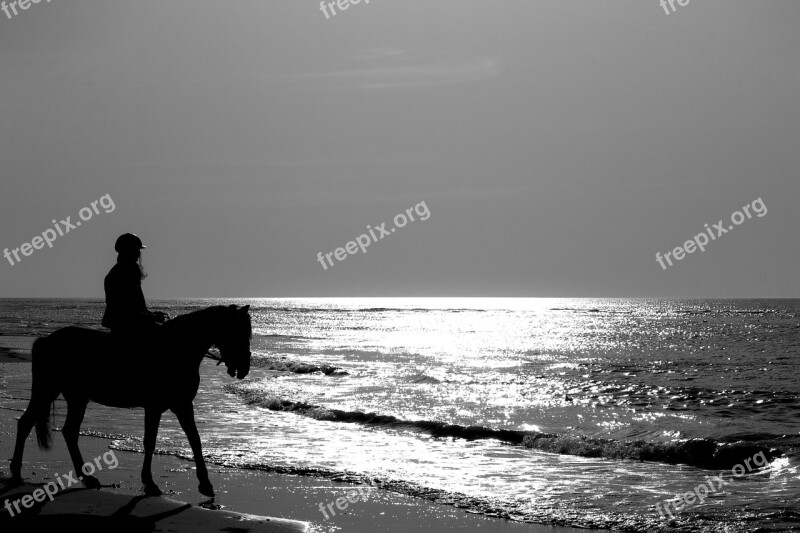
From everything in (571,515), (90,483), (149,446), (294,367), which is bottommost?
(294,367)

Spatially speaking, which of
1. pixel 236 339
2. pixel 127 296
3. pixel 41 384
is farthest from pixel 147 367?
pixel 41 384

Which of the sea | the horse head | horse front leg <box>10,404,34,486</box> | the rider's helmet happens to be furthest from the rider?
the sea

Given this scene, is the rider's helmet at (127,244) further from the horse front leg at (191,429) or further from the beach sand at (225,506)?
the beach sand at (225,506)

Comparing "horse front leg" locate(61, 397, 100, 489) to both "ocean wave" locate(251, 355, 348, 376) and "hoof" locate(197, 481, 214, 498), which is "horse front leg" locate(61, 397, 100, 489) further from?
"ocean wave" locate(251, 355, 348, 376)

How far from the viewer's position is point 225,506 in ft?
29.2

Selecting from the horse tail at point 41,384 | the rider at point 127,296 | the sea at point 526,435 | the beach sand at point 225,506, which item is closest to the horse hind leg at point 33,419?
the horse tail at point 41,384

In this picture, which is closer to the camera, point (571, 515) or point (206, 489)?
point (206, 489)

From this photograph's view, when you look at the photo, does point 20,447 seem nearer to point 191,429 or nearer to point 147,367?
point 147,367

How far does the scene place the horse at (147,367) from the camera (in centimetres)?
891

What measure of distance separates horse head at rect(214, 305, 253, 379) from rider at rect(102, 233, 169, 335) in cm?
75

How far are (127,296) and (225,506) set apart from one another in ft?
8.13

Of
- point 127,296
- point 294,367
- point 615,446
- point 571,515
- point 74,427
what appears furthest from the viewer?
point 294,367

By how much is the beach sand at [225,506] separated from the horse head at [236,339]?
1.51m

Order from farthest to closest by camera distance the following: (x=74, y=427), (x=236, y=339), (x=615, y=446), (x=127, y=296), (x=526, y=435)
Result: (x=526, y=435) → (x=615, y=446) → (x=74, y=427) → (x=236, y=339) → (x=127, y=296)
